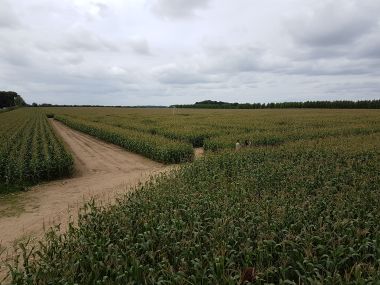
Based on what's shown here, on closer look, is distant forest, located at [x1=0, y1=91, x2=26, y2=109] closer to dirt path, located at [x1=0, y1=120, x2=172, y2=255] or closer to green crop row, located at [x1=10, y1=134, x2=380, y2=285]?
dirt path, located at [x1=0, y1=120, x2=172, y2=255]

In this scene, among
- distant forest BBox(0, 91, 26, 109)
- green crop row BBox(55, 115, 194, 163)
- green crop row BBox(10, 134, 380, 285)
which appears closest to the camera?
green crop row BBox(10, 134, 380, 285)

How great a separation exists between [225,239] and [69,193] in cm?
770

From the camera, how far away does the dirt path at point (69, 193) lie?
864 cm

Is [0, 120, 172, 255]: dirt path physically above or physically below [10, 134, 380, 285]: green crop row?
below

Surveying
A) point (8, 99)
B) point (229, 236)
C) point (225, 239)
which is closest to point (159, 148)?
point (225, 239)

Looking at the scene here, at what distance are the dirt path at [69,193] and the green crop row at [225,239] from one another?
5.52 feet

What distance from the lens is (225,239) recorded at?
5.75 metres

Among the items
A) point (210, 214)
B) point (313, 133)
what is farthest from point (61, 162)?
point (313, 133)

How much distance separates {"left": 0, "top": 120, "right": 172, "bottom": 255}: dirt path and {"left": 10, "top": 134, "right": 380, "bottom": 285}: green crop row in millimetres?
1682

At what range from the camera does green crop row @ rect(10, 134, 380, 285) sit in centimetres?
480

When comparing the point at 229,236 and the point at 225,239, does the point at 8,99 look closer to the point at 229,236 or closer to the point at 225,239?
the point at 225,239

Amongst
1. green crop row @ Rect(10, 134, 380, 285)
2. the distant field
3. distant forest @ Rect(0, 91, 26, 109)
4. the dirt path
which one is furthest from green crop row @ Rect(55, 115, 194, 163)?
distant forest @ Rect(0, 91, 26, 109)

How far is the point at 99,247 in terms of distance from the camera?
5457 mm

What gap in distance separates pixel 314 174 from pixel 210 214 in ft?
14.9
